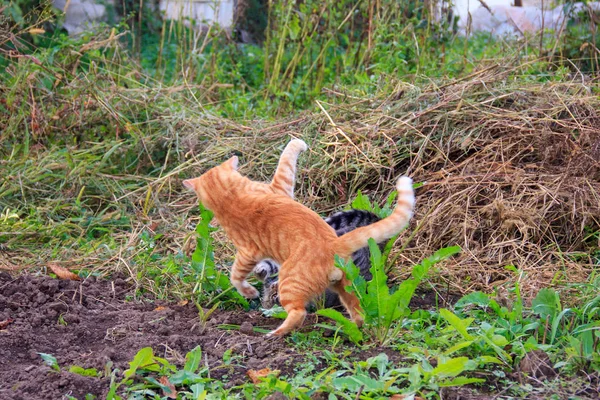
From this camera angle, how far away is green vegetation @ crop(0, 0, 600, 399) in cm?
303

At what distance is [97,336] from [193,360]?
787 mm

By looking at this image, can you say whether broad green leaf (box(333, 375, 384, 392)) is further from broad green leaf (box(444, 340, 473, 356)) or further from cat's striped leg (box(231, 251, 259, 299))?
cat's striped leg (box(231, 251, 259, 299))

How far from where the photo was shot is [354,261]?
12.9ft

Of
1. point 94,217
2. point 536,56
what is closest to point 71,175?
point 94,217

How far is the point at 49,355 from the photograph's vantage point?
10.7 ft

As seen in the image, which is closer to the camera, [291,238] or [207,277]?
[291,238]

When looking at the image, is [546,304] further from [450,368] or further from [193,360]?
[193,360]

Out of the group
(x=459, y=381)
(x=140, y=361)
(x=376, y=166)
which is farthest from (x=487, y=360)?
(x=376, y=166)

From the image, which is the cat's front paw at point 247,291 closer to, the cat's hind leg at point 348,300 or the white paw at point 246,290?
the white paw at point 246,290

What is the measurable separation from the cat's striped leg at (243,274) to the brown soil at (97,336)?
6.9 inches

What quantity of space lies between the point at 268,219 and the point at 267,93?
431 centimetres

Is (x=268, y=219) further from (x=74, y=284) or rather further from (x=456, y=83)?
(x=456, y=83)

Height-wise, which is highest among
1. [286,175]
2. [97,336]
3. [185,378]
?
[286,175]

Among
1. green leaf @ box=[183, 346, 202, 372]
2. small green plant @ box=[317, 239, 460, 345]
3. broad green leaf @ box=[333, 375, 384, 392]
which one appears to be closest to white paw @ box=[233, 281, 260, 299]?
small green plant @ box=[317, 239, 460, 345]
